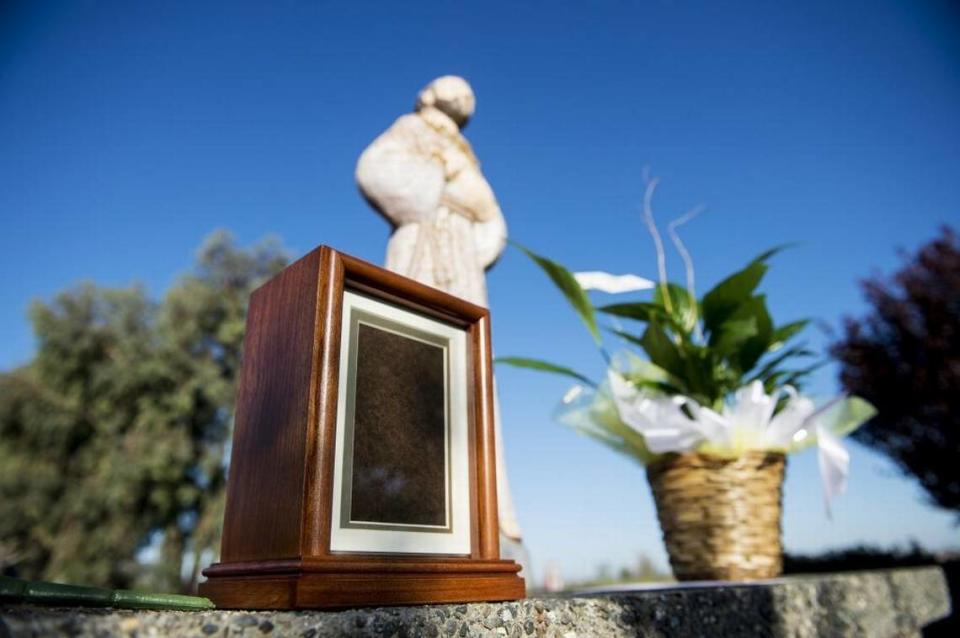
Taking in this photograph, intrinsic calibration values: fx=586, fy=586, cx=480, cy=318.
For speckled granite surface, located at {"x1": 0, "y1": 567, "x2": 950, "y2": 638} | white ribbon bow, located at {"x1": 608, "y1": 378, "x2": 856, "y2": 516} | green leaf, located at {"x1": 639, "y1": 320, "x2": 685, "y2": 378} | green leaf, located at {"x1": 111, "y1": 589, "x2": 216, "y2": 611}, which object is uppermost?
green leaf, located at {"x1": 639, "y1": 320, "x2": 685, "y2": 378}

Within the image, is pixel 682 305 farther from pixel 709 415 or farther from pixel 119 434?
pixel 119 434

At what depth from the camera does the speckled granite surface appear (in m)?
0.46

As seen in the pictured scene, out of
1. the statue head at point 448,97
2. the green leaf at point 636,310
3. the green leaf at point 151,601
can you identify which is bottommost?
the green leaf at point 151,601

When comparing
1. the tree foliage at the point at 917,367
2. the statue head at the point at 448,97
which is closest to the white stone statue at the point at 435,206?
the statue head at the point at 448,97

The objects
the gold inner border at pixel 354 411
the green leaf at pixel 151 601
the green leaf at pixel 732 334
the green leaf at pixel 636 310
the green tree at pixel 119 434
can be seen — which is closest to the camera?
the green leaf at pixel 151 601

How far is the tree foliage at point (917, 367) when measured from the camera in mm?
7270

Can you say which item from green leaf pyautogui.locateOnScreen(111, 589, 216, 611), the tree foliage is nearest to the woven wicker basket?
green leaf pyautogui.locateOnScreen(111, 589, 216, 611)

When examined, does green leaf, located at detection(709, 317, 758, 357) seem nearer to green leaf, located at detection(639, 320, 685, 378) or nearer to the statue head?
green leaf, located at detection(639, 320, 685, 378)

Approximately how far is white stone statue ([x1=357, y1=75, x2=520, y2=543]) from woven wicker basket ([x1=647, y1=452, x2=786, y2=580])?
99 cm

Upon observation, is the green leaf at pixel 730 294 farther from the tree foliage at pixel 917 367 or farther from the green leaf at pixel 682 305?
the tree foliage at pixel 917 367

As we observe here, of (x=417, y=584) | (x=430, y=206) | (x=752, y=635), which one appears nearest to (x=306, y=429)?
(x=417, y=584)

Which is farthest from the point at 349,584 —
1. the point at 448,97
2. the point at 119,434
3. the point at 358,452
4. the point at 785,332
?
the point at 119,434

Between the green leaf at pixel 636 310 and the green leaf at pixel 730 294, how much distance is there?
131 millimetres

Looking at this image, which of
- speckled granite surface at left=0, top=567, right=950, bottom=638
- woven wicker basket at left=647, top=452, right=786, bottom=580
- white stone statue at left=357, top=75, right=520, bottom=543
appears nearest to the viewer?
speckled granite surface at left=0, top=567, right=950, bottom=638
